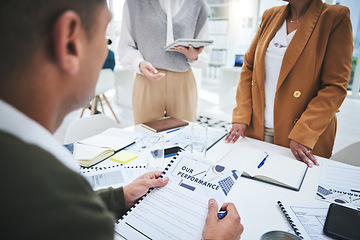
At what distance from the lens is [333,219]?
70cm

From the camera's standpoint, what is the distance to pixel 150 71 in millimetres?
1563

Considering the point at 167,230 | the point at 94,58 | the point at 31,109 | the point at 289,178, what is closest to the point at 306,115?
the point at 289,178

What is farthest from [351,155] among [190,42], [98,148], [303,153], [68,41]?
[68,41]

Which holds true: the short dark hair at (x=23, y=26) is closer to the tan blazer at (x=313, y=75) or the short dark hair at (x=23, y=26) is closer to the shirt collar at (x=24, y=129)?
the shirt collar at (x=24, y=129)

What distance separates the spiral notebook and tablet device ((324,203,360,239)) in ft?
0.08

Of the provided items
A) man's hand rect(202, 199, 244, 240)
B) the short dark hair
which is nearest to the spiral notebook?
man's hand rect(202, 199, 244, 240)

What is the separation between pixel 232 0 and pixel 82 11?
514cm

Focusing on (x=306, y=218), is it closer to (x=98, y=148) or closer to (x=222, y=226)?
(x=222, y=226)

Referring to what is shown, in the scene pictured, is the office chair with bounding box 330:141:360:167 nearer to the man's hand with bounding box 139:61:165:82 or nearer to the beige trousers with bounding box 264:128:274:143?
the beige trousers with bounding box 264:128:274:143

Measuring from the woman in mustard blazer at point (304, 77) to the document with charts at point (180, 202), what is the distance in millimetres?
547

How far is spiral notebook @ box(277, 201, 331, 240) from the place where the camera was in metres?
0.68

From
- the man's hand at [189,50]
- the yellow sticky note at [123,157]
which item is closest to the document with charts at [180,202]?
the yellow sticky note at [123,157]

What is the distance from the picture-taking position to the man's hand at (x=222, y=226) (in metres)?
0.59

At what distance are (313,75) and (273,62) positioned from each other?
0.70 feet
